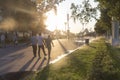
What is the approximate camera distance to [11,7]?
204ft

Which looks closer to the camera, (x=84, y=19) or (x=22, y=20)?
(x=84, y=19)

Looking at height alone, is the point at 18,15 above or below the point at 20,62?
above

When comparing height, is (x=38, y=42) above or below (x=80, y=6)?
below

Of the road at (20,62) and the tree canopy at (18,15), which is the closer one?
the road at (20,62)

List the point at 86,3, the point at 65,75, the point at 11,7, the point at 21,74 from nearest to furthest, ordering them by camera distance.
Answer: the point at 65,75, the point at 21,74, the point at 86,3, the point at 11,7

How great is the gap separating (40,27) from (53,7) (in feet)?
18.7

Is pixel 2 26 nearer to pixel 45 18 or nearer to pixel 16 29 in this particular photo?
pixel 16 29

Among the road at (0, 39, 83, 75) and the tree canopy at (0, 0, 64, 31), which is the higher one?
the tree canopy at (0, 0, 64, 31)

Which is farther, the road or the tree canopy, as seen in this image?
the tree canopy

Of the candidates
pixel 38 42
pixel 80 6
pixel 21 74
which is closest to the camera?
pixel 21 74

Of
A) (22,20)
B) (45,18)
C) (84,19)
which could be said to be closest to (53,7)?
(45,18)

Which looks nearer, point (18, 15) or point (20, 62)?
point (20, 62)

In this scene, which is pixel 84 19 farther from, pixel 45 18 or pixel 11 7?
pixel 45 18

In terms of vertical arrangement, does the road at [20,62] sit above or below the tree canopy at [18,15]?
below
